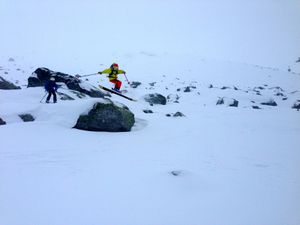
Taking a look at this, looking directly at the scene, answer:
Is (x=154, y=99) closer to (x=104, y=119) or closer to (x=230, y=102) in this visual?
(x=230, y=102)

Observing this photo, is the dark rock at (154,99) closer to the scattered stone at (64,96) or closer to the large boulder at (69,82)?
the large boulder at (69,82)

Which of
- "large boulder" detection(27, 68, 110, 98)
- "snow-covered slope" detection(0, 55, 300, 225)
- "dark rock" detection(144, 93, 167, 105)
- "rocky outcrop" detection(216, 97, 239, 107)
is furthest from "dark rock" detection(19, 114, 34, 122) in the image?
"rocky outcrop" detection(216, 97, 239, 107)

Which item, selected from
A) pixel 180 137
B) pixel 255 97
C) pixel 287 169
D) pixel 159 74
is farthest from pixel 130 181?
pixel 159 74

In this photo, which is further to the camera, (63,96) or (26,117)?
(63,96)

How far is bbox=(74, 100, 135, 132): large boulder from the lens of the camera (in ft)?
35.5

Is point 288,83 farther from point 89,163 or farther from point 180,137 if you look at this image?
point 89,163

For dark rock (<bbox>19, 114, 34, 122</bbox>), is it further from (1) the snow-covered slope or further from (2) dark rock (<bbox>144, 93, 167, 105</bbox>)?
(2) dark rock (<bbox>144, 93, 167, 105</bbox>)

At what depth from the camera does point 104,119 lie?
35.7 feet

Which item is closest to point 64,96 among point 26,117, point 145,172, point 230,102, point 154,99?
point 26,117

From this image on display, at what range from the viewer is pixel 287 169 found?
7.22m

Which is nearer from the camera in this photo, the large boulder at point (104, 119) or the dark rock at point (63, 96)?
the large boulder at point (104, 119)

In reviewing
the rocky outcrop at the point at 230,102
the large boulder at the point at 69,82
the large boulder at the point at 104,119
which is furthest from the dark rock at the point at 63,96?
the rocky outcrop at the point at 230,102

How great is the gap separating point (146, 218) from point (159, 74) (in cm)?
4233

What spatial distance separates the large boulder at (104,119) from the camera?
10812 millimetres
